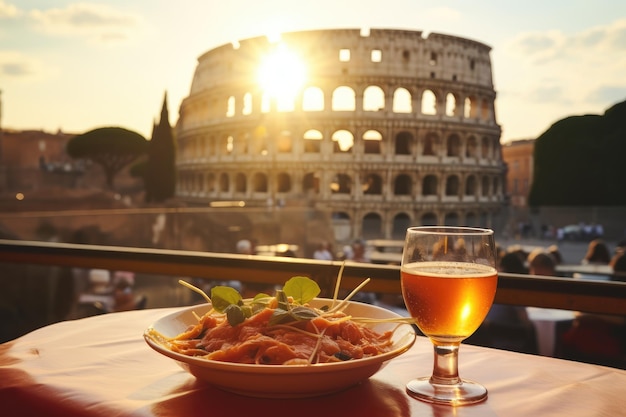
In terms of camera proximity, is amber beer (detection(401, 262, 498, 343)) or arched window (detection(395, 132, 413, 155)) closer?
amber beer (detection(401, 262, 498, 343))

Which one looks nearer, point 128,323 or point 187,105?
point 128,323

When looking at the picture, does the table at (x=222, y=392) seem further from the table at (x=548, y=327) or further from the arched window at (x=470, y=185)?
the arched window at (x=470, y=185)

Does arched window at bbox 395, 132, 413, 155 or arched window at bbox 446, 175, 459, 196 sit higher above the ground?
arched window at bbox 395, 132, 413, 155

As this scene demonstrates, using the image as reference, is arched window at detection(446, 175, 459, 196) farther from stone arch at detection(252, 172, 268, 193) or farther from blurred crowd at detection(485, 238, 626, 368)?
blurred crowd at detection(485, 238, 626, 368)

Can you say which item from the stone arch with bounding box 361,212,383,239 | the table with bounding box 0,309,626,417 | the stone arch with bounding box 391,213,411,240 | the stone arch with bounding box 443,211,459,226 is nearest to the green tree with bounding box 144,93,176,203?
the stone arch with bounding box 361,212,383,239

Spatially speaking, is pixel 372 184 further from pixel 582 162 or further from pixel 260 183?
pixel 582 162

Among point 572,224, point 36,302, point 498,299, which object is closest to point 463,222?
point 572,224

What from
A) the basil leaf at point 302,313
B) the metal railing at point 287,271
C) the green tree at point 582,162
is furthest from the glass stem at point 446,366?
the green tree at point 582,162

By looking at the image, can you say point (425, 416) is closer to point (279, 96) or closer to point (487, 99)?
point (279, 96)
